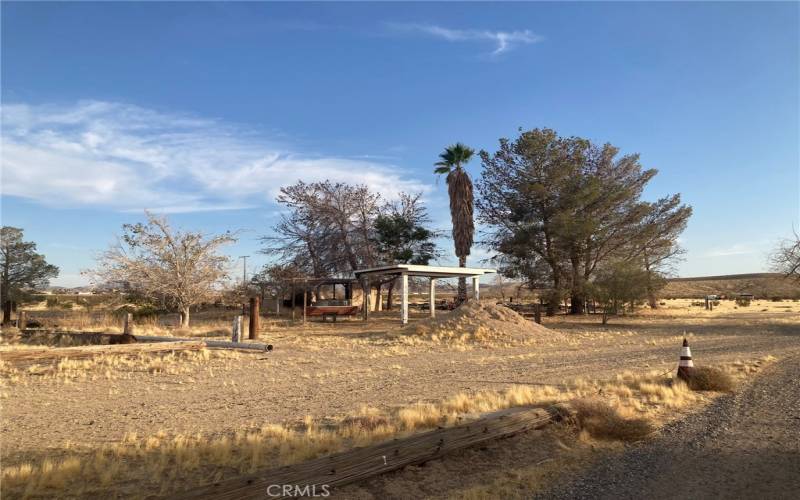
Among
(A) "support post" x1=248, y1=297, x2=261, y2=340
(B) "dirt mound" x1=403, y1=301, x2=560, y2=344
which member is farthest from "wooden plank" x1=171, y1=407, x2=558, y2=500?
(A) "support post" x1=248, y1=297, x2=261, y2=340

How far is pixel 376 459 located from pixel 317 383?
6.29m

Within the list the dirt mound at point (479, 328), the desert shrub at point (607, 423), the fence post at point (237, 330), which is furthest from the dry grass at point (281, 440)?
the fence post at point (237, 330)

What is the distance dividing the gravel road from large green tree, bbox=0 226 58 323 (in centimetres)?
3601

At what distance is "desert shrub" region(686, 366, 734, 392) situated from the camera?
Result: 921 cm

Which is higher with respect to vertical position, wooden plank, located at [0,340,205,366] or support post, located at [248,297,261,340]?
support post, located at [248,297,261,340]

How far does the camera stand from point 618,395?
8828 millimetres

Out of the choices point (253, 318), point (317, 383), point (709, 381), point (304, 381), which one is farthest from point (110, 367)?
point (709, 381)

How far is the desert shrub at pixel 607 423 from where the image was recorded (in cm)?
645

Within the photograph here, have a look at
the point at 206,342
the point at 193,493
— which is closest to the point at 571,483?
the point at 193,493

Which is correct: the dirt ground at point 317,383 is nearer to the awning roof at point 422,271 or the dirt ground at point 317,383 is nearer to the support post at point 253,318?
the support post at point 253,318

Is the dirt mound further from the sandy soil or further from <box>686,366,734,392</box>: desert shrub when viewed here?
<box>686,366,734,392</box>: desert shrub

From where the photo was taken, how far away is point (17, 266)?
3334cm

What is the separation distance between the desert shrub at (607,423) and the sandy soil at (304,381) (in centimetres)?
272

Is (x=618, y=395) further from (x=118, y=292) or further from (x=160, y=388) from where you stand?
(x=118, y=292)
